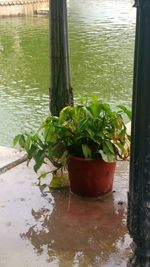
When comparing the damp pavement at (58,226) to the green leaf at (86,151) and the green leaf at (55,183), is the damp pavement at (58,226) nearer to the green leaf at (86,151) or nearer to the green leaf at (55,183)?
the green leaf at (55,183)

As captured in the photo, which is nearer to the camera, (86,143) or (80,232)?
(80,232)

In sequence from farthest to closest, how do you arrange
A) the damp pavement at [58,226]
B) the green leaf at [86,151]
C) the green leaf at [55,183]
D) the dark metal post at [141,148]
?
the green leaf at [55,183]
the green leaf at [86,151]
the damp pavement at [58,226]
the dark metal post at [141,148]

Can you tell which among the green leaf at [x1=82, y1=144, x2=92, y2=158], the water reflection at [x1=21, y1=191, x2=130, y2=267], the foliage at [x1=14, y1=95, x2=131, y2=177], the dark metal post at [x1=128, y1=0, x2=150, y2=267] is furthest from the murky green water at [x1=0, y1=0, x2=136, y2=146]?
the dark metal post at [x1=128, y1=0, x2=150, y2=267]

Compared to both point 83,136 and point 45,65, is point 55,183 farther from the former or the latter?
point 45,65


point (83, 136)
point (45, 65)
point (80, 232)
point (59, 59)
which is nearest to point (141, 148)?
point (80, 232)

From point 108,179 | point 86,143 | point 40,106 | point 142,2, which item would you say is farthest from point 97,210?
point 40,106

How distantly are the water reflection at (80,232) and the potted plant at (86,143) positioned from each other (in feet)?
0.46

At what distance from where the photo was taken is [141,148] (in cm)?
154

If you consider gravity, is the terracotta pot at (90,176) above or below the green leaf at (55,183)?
above

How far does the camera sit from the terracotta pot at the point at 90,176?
2588 mm

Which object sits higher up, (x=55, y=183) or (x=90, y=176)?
(x=90, y=176)

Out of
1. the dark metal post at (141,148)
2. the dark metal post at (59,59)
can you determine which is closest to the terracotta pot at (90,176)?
the dark metal post at (59,59)

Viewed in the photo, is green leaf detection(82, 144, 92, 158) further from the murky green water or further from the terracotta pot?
the murky green water

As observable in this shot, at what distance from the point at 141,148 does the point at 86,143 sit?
42.9 inches
